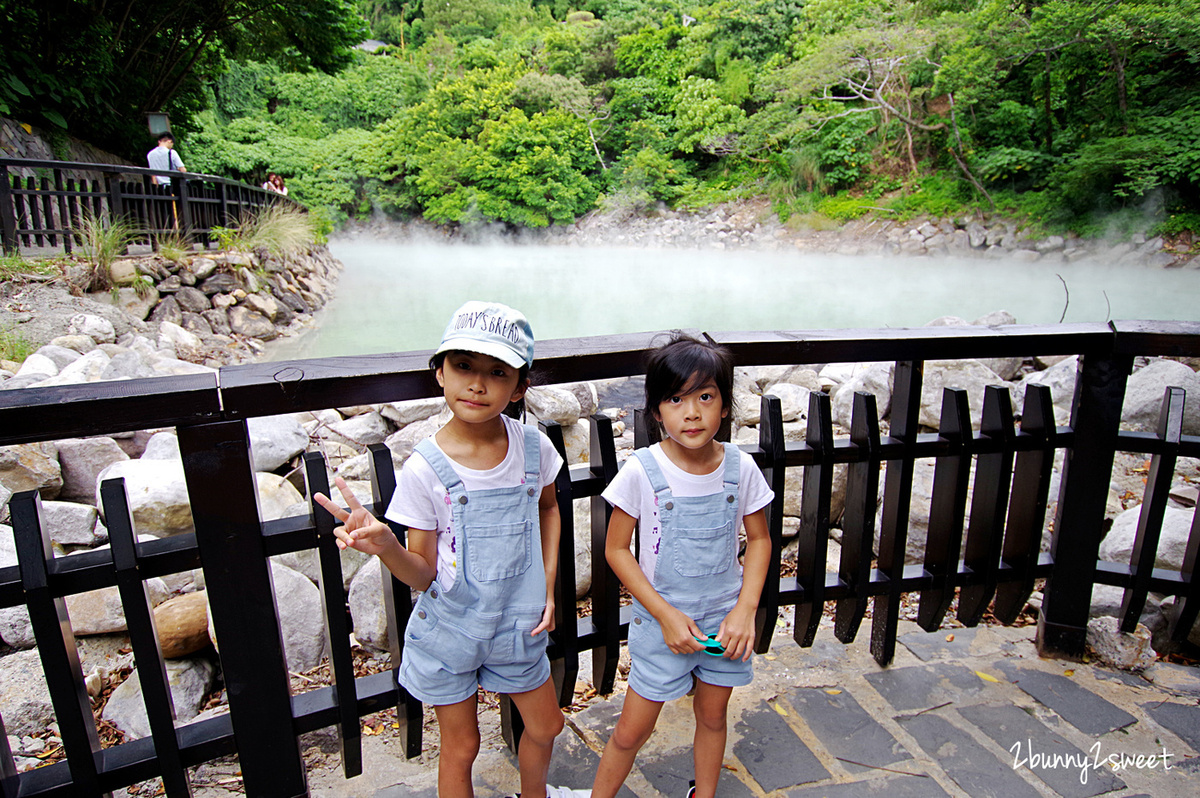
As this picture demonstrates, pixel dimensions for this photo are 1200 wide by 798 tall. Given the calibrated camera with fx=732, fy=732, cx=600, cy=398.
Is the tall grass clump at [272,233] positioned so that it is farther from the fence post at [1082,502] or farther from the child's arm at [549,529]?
the fence post at [1082,502]

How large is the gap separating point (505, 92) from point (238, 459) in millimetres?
23368

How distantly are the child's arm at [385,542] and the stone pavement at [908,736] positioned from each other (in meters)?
0.64

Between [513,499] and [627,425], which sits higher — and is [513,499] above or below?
above

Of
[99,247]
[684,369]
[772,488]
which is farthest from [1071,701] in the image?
[99,247]

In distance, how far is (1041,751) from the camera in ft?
5.62

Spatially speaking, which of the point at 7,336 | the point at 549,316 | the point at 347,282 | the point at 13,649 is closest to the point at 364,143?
the point at 347,282

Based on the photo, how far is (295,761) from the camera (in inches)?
56.6

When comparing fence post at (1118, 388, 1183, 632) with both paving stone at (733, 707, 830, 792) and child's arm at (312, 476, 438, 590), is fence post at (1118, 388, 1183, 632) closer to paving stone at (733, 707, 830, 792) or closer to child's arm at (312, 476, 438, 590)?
paving stone at (733, 707, 830, 792)

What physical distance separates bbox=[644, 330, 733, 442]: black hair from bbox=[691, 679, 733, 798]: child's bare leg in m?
0.57

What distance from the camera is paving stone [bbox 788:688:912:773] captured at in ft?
5.51

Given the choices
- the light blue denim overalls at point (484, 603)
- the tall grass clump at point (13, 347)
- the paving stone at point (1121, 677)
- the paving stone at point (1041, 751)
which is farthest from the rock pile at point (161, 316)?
the paving stone at point (1121, 677)

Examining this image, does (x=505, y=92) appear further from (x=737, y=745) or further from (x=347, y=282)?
(x=737, y=745)

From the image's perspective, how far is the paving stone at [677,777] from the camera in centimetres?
157

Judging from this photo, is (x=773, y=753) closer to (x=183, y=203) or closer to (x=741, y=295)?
(x=183, y=203)
